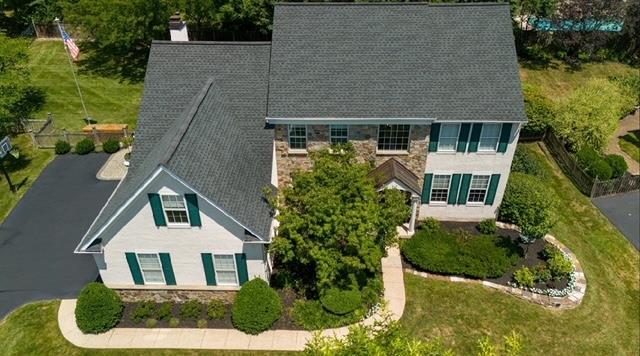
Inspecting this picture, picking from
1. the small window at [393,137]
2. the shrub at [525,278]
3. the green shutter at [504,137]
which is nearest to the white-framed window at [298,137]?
the small window at [393,137]

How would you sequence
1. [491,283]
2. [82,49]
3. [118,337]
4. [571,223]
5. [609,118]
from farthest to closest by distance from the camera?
[82,49] < [609,118] < [571,223] < [491,283] < [118,337]

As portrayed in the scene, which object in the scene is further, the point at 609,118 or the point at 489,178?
the point at 609,118

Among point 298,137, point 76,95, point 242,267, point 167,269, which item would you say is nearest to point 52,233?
point 167,269

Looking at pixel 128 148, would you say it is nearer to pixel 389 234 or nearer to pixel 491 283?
pixel 389 234

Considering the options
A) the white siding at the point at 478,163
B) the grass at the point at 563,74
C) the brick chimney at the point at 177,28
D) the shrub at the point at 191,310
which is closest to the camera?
the shrub at the point at 191,310

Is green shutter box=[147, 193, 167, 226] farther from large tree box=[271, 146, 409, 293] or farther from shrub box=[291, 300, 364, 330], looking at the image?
shrub box=[291, 300, 364, 330]

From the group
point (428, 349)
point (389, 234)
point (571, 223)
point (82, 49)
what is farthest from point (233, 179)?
point (82, 49)

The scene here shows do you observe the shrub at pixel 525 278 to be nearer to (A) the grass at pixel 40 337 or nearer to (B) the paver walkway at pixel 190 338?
(B) the paver walkway at pixel 190 338

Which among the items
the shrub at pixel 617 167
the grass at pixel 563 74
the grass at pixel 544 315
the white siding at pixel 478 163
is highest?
the white siding at pixel 478 163
